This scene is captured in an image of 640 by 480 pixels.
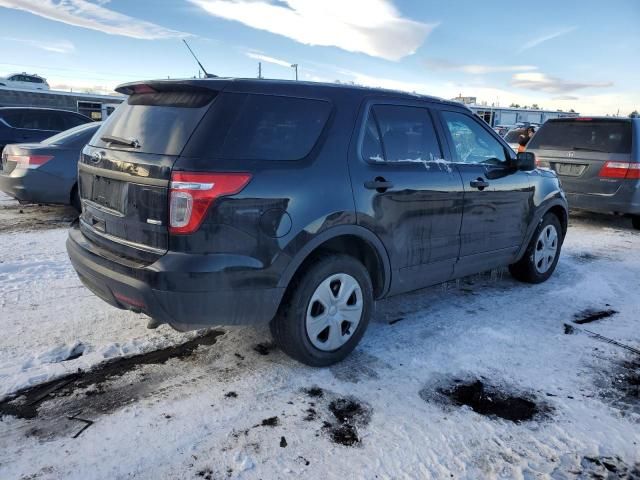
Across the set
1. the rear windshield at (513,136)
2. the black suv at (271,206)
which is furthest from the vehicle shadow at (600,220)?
the rear windshield at (513,136)

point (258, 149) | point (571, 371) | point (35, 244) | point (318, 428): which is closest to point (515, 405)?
point (571, 371)

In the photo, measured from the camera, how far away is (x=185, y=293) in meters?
2.68

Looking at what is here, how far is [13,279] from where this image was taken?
15.4 feet

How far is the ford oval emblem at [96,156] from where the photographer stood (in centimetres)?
317

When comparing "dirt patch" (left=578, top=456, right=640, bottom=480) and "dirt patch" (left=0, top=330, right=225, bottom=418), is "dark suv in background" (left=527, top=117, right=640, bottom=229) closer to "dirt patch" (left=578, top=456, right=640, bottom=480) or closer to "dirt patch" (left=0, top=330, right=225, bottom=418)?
"dirt patch" (left=578, top=456, right=640, bottom=480)

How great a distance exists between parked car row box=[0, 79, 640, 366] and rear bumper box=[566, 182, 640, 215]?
15.1 feet

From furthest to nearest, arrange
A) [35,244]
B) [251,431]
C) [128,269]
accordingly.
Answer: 1. [35,244]
2. [128,269]
3. [251,431]

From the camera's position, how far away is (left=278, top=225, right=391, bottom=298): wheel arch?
298cm

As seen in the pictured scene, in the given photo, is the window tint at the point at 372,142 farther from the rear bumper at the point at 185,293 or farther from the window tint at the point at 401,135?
the rear bumper at the point at 185,293

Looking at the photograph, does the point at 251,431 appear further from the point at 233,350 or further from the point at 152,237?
the point at 152,237

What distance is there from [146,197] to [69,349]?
136 cm

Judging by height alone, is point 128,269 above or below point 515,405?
above

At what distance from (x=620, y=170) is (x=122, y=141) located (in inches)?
299

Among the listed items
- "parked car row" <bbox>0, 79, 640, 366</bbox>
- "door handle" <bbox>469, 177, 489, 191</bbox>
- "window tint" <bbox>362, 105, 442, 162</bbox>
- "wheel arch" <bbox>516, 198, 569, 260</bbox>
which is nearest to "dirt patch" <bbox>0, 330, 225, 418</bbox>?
"parked car row" <bbox>0, 79, 640, 366</bbox>
